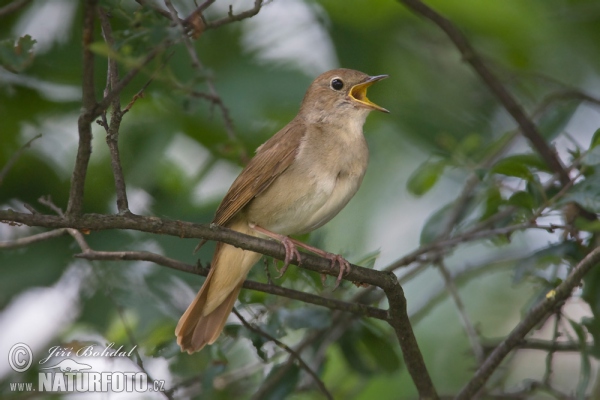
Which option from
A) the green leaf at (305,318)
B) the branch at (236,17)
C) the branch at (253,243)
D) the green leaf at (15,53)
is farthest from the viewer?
the green leaf at (305,318)

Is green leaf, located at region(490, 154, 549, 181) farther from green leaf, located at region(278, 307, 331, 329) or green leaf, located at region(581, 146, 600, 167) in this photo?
green leaf, located at region(278, 307, 331, 329)

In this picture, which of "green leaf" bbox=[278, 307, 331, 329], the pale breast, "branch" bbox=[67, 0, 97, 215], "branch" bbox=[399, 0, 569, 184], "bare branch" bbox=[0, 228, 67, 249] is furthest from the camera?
"branch" bbox=[399, 0, 569, 184]

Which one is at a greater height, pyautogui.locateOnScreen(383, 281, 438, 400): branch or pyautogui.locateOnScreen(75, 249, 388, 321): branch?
pyautogui.locateOnScreen(75, 249, 388, 321): branch

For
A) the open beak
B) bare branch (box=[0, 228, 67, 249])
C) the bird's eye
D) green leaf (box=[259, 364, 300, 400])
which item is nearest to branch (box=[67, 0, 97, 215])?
bare branch (box=[0, 228, 67, 249])

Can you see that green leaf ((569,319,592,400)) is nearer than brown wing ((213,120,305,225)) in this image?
Yes

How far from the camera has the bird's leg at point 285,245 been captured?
11.4ft

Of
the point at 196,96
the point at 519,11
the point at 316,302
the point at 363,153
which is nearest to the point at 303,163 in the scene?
the point at 363,153

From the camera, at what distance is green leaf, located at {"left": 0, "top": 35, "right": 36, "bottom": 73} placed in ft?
9.08

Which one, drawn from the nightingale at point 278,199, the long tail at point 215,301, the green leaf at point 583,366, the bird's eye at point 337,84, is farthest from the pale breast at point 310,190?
the green leaf at point 583,366

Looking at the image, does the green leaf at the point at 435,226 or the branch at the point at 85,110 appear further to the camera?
the green leaf at the point at 435,226

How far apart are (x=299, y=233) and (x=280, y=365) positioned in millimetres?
740

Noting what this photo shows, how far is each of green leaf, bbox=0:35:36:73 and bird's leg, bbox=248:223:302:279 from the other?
1298 millimetres

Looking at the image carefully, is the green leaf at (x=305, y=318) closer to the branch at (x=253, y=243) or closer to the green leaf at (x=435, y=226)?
the branch at (x=253, y=243)

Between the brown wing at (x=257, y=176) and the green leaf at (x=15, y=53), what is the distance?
1.63 m
